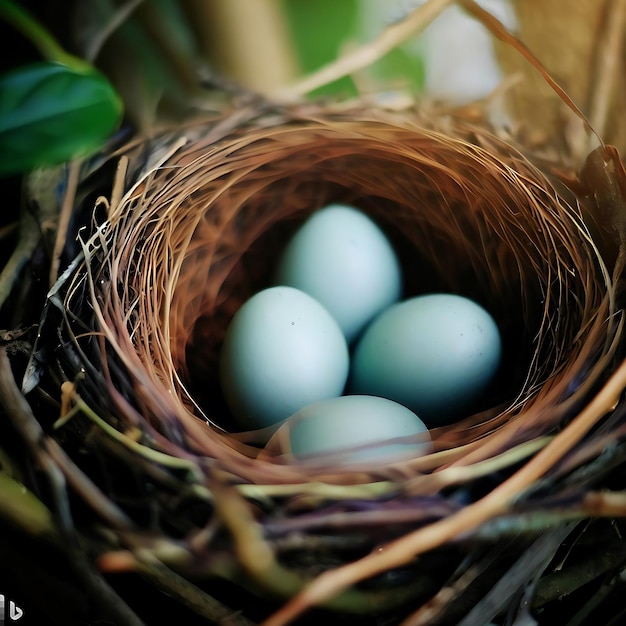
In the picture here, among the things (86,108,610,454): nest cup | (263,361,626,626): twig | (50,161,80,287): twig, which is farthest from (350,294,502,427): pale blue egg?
(50,161,80,287): twig

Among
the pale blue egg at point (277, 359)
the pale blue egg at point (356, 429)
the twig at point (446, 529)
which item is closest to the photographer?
the twig at point (446, 529)

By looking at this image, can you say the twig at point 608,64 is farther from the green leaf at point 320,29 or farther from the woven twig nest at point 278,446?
the green leaf at point 320,29

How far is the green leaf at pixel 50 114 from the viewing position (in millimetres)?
565

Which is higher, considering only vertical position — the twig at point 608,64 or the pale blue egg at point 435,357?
the twig at point 608,64

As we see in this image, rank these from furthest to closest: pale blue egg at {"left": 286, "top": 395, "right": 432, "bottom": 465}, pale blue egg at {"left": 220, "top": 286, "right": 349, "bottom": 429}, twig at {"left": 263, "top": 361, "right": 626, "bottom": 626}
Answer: pale blue egg at {"left": 220, "top": 286, "right": 349, "bottom": 429}
pale blue egg at {"left": 286, "top": 395, "right": 432, "bottom": 465}
twig at {"left": 263, "top": 361, "right": 626, "bottom": 626}

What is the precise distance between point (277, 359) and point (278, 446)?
10cm

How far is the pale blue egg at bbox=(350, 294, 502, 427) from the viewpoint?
2.20 ft

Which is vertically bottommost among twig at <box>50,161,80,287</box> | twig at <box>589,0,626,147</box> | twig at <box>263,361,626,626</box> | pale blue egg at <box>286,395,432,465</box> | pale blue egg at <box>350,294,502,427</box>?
twig at <box>263,361,626,626</box>

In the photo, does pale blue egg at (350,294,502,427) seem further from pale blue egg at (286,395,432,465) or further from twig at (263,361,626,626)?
twig at (263,361,626,626)

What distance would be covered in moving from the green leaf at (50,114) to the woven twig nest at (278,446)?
0.07 meters

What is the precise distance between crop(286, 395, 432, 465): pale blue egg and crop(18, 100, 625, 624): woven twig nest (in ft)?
0.10

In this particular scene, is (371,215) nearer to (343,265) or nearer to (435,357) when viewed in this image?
(343,265)

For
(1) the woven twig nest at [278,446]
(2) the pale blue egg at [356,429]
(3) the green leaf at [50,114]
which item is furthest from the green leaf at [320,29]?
(2) the pale blue egg at [356,429]

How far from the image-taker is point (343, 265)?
0.75 meters
